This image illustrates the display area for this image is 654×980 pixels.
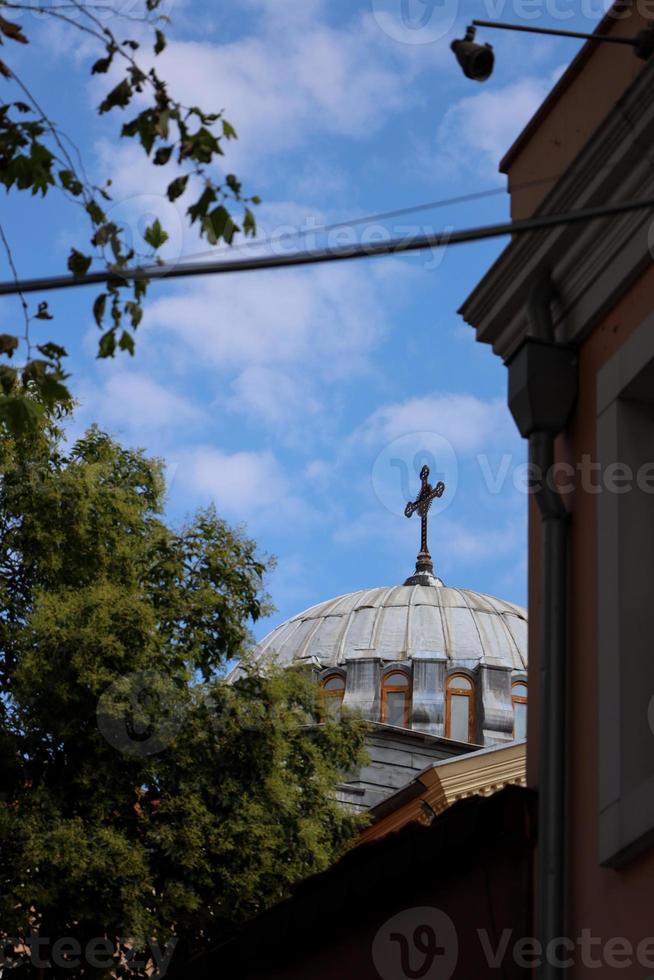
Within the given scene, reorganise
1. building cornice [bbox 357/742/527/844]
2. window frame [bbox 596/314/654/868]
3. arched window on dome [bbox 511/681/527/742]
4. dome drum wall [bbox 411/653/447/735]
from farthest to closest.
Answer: arched window on dome [bbox 511/681/527/742] → dome drum wall [bbox 411/653/447/735] → building cornice [bbox 357/742/527/844] → window frame [bbox 596/314/654/868]

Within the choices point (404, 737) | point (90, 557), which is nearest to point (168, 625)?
point (90, 557)

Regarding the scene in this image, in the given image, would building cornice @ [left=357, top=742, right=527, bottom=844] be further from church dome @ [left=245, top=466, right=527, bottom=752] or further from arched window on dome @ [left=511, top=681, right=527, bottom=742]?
arched window on dome @ [left=511, top=681, right=527, bottom=742]

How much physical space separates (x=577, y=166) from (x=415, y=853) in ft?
11.0

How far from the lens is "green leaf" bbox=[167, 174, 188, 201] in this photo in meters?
6.78

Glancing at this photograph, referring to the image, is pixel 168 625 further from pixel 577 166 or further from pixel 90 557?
pixel 577 166

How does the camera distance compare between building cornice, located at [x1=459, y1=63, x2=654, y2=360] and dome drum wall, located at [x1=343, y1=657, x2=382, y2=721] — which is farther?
dome drum wall, located at [x1=343, y1=657, x2=382, y2=721]

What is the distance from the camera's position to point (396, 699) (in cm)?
4872

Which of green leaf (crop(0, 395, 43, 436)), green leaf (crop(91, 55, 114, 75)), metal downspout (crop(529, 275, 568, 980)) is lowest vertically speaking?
metal downspout (crop(529, 275, 568, 980))

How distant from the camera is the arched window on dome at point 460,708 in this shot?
159 ft

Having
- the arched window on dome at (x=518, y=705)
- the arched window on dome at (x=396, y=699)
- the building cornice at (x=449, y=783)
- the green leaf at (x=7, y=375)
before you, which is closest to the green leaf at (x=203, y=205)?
the green leaf at (x=7, y=375)

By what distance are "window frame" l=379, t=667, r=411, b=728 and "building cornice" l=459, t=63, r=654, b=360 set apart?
40.7m

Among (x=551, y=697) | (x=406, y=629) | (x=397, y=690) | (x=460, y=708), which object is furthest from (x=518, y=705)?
(x=551, y=697)

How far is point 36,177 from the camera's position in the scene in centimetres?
697

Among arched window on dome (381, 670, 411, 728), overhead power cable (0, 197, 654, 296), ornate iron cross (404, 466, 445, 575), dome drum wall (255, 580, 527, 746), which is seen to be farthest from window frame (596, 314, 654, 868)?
ornate iron cross (404, 466, 445, 575)
